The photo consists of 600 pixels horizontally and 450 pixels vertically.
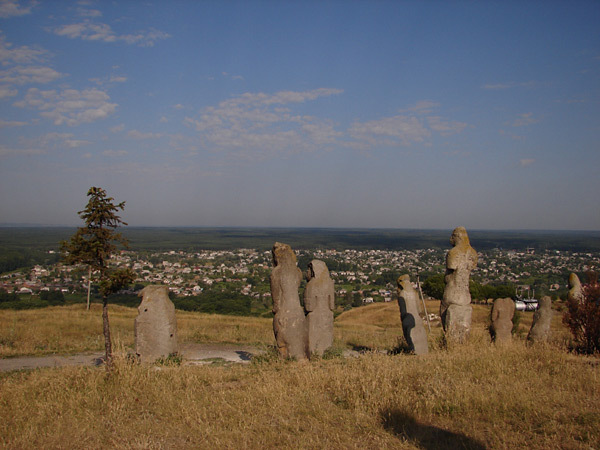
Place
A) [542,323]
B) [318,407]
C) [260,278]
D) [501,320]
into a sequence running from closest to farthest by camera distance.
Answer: [318,407] < [501,320] < [542,323] < [260,278]

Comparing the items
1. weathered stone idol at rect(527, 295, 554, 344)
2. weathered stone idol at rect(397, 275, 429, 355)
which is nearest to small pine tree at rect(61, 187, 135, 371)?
weathered stone idol at rect(397, 275, 429, 355)

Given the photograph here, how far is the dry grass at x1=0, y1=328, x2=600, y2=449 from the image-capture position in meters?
6.23

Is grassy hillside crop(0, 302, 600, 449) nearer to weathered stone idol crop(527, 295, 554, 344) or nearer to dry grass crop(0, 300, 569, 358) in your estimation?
→ weathered stone idol crop(527, 295, 554, 344)

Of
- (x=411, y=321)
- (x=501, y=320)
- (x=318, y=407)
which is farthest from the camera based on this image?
(x=501, y=320)

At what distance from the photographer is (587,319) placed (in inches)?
503

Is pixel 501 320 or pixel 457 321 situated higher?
pixel 457 321

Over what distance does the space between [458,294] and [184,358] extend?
8613 millimetres

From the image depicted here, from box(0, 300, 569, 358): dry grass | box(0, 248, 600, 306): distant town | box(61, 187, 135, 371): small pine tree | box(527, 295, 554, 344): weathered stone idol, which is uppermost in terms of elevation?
box(61, 187, 135, 371): small pine tree

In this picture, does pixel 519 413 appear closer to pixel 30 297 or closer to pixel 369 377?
pixel 369 377

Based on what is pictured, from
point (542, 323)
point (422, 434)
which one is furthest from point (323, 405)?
point (542, 323)

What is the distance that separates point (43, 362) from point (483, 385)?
505 inches

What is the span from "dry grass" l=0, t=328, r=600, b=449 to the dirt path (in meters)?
3.82

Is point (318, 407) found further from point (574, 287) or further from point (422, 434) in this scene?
point (574, 287)

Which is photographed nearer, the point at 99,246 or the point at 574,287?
the point at 99,246
